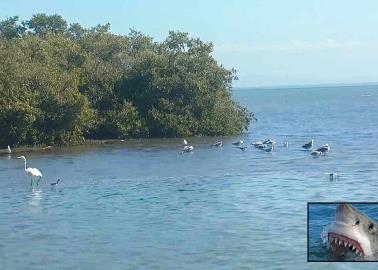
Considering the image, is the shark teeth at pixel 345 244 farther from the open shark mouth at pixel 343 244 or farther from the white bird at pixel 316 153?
the white bird at pixel 316 153

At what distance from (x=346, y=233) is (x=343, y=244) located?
92mm

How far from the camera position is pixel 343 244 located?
16.6ft

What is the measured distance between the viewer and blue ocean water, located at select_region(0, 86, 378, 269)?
1476 cm

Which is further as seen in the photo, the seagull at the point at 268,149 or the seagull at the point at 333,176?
the seagull at the point at 268,149

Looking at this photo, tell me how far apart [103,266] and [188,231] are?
3479mm

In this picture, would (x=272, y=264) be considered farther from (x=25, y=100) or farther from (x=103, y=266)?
(x=25, y=100)

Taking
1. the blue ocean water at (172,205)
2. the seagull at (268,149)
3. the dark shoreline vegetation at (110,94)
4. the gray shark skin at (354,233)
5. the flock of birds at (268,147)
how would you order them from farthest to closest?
the dark shoreline vegetation at (110,94) → the seagull at (268,149) → the flock of birds at (268,147) → the blue ocean water at (172,205) → the gray shark skin at (354,233)

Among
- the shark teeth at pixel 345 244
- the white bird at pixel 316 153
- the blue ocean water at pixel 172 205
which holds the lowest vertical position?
the blue ocean water at pixel 172 205

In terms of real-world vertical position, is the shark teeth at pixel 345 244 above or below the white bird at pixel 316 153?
above

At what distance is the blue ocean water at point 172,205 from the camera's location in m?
14.8

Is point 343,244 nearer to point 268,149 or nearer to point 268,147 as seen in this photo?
point 268,149

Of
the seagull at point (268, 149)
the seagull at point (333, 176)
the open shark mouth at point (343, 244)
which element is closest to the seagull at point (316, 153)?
the seagull at point (268, 149)

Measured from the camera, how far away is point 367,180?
25.6 m

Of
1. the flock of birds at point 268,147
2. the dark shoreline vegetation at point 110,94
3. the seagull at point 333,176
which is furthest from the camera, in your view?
the dark shoreline vegetation at point 110,94
